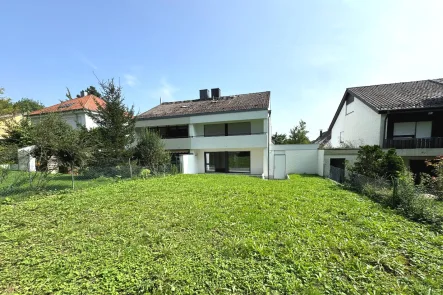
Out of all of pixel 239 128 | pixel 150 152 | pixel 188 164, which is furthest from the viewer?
pixel 239 128

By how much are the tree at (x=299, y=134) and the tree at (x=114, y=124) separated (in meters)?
29.5

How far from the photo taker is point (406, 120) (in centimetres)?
1482

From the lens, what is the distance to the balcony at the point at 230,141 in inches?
656

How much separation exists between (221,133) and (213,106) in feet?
9.92

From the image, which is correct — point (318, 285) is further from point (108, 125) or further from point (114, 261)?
point (108, 125)

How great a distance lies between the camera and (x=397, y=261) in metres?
3.41

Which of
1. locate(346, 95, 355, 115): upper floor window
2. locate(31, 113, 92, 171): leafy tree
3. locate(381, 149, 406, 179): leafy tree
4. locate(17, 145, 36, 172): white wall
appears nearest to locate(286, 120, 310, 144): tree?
locate(346, 95, 355, 115): upper floor window

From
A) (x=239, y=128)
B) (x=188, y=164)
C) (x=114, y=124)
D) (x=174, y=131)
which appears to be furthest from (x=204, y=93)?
(x=114, y=124)

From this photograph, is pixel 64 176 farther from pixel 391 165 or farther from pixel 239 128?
pixel 391 165

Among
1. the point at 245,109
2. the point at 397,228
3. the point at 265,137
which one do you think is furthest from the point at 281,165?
the point at 397,228

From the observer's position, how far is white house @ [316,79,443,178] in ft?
45.4

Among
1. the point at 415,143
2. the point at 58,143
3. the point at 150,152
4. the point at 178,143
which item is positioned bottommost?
the point at 150,152

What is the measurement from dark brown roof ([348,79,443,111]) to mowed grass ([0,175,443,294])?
1293 centimetres

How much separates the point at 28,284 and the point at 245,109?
51.8ft
